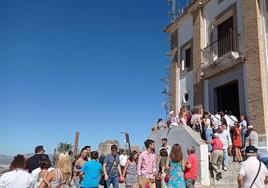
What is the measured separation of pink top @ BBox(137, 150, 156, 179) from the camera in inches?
312

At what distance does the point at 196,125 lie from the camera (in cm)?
1316

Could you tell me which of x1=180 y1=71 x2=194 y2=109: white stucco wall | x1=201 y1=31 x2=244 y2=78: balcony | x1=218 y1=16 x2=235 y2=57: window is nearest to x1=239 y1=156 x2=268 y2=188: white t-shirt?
x1=201 y1=31 x2=244 y2=78: balcony

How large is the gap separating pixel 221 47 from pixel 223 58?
1.16 metres

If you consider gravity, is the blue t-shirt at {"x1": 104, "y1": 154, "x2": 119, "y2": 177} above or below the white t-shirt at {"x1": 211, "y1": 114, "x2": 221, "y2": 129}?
below

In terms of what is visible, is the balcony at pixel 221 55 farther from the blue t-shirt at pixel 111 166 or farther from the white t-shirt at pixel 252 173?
the white t-shirt at pixel 252 173

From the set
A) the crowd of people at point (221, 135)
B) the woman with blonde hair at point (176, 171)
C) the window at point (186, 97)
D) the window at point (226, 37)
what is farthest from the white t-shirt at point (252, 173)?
the window at point (186, 97)

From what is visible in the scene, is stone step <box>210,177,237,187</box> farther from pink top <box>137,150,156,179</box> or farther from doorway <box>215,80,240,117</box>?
doorway <box>215,80,240,117</box>

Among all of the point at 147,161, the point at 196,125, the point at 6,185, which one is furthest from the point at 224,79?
the point at 6,185

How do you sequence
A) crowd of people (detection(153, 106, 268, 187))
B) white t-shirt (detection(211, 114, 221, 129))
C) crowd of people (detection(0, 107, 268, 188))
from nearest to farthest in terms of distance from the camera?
1. crowd of people (detection(0, 107, 268, 188))
2. crowd of people (detection(153, 106, 268, 187))
3. white t-shirt (detection(211, 114, 221, 129))

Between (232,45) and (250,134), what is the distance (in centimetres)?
583

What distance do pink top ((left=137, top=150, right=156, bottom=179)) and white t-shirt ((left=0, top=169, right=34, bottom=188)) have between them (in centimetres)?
317

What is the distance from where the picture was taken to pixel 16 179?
17.1 feet

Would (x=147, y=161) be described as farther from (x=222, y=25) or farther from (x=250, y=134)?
(x=222, y=25)

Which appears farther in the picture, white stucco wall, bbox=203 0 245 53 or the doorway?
the doorway
